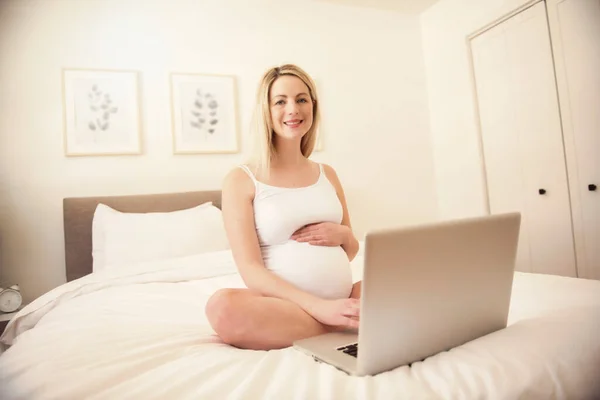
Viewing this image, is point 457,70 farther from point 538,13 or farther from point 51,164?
point 51,164

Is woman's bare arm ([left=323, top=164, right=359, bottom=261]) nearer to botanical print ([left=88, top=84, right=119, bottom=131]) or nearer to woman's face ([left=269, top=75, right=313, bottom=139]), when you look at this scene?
woman's face ([left=269, top=75, right=313, bottom=139])

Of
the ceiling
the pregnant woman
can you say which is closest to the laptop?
the pregnant woman

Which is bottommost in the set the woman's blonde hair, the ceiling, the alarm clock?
the alarm clock

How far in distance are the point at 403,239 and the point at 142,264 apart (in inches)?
67.3

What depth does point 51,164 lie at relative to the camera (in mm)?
2684

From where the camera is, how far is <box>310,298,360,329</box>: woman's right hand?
961 mm

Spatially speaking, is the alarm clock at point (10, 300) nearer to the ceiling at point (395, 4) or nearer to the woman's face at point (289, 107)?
the woman's face at point (289, 107)

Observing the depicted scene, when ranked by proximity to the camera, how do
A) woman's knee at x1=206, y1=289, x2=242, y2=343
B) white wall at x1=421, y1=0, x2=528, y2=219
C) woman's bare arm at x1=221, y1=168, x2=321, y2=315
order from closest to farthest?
woman's knee at x1=206, y1=289, x2=242, y2=343
woman's bare arm at x1=221, y1=168, x2=321, y2=315
white wall at x1=421, y1=0, x2=528, y2=219

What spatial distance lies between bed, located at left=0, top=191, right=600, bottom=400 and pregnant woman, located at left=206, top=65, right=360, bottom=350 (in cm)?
9

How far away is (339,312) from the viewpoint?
0.98 meters

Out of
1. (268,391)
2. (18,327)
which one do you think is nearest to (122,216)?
(18,327)

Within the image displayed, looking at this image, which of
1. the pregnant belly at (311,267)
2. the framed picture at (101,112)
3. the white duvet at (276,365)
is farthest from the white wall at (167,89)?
the pregnant belly at (311,267)

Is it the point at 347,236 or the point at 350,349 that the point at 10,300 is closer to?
the point at 347,236

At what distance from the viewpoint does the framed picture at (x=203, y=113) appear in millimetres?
2990
